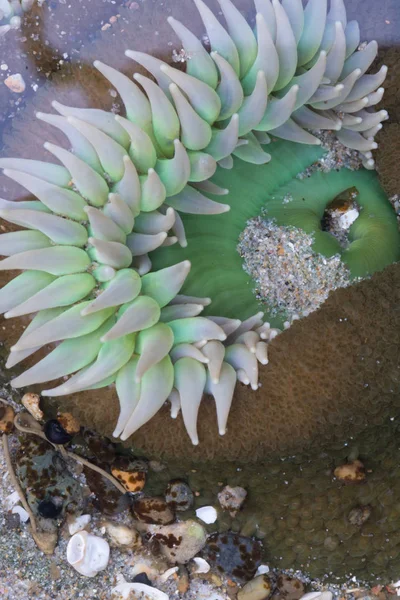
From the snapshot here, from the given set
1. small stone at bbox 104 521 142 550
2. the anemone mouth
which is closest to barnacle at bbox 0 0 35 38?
the anemone mouth

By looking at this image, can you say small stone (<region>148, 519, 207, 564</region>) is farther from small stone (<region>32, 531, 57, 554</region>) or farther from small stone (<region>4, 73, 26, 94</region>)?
small stone (<region>4, 73, 26, 94</region>)

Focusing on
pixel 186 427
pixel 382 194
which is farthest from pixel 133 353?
pixel 382 194

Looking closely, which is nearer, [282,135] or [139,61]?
[139,61]

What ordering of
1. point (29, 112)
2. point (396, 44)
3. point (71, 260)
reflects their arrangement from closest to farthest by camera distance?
point (71, 260), point (29, 112), point (396, 44)

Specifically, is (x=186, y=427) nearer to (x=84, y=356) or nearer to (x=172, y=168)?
(x=84, y=356)

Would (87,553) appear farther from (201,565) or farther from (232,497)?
(232,497)

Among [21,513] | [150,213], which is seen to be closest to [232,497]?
[21,513]

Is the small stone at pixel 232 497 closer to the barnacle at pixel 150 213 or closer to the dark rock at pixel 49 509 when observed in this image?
the barnacle at pixel 150 213
